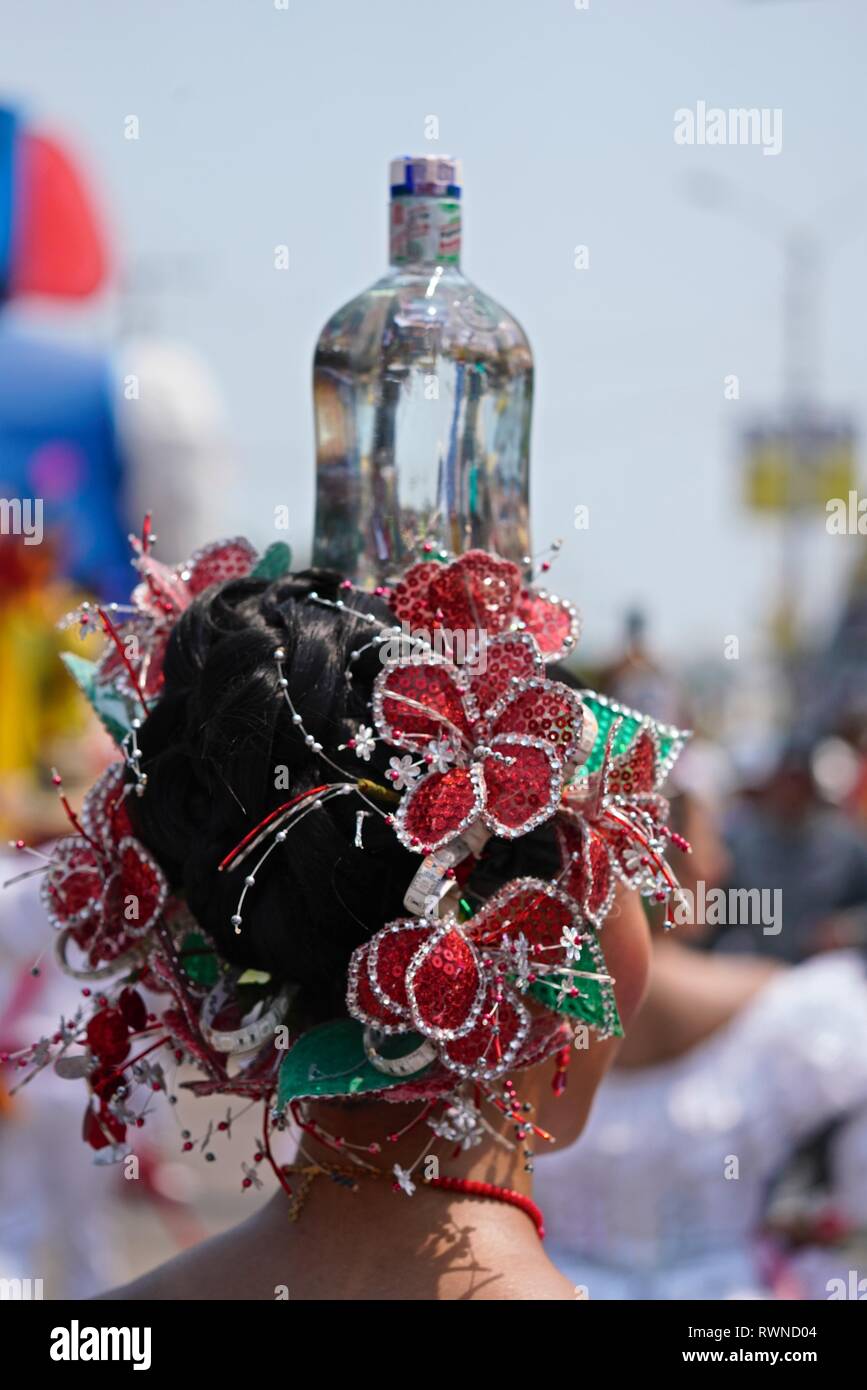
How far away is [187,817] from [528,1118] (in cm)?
50

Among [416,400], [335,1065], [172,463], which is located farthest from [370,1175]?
[172,463]

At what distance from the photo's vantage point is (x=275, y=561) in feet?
6.36

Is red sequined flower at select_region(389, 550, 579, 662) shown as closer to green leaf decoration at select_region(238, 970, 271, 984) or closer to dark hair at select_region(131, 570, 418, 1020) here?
dark hair at select_region(131, 570, 418, 1020)

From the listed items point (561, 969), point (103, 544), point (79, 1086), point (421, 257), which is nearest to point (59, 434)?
point (103, 544)

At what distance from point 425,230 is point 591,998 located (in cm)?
91

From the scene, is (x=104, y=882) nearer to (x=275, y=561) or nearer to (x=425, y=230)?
(x=275, y=561)

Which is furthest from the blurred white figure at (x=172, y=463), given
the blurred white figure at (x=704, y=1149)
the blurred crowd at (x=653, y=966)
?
the blurred white figure at (x=704, y=1149)

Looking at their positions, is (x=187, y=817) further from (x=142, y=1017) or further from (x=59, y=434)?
(x=59, y=434)

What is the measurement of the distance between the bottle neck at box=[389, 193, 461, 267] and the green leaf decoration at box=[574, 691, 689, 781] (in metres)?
0.57

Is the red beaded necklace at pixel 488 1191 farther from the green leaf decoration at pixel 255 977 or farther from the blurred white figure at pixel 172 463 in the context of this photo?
the blurred white figure at pixel 172 463

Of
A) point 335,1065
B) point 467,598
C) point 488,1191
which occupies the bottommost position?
point 488,1191

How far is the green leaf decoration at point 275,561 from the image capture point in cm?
193

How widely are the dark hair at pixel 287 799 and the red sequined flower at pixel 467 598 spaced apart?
0.12 feet

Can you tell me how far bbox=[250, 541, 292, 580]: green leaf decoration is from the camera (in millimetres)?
1934
